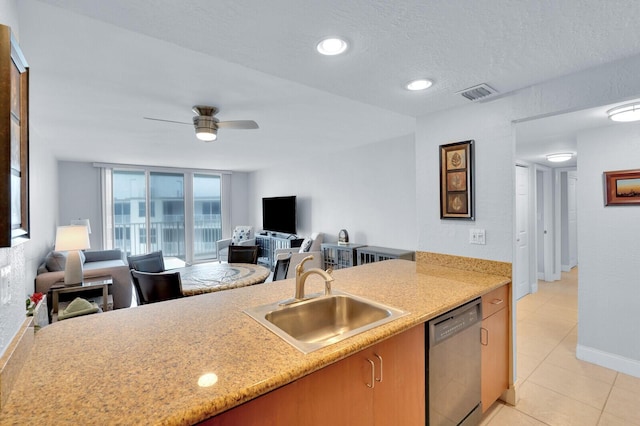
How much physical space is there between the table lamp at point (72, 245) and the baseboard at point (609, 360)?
5.02m

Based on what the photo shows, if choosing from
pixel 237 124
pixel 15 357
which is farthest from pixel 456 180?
pixel 15 357

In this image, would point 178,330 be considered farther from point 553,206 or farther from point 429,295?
point 553,206

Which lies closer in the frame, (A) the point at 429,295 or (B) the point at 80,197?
(A) the point at 429,295

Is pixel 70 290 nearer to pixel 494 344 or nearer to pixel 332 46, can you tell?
pixel 332 46

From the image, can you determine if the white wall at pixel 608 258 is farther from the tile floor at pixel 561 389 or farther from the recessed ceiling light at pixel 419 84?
the recessed ceiling light at pixel 419 84

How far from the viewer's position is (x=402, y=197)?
4.15 m

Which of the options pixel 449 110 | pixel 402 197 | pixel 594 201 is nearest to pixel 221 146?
pixel 402 197

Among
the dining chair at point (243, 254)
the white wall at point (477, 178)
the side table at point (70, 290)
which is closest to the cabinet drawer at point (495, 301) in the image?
the white wall at point (477, 178)

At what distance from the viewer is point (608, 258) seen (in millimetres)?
2508

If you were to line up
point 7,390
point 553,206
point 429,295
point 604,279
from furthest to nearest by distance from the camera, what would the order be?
point 553,206, point 604,279, point 429,295, point 7,390

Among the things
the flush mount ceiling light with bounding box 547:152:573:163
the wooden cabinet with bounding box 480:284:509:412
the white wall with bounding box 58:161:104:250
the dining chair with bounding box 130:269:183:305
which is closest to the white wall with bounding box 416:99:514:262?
the wooden cabinet with bounding box 480:284:509:412

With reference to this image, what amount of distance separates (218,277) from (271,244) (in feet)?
11.3

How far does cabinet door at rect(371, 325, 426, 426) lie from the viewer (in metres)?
1.20

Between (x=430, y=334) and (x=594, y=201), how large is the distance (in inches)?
91.1
